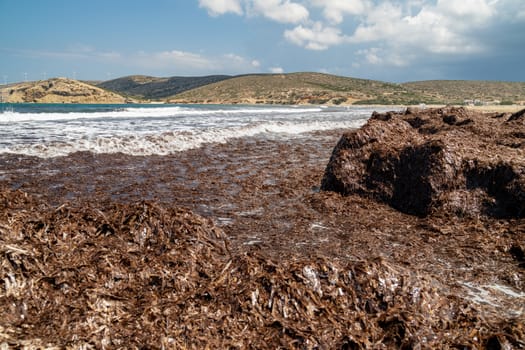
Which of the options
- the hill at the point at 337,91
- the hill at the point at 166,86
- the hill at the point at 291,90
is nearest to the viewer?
the hill at the point at 337,91

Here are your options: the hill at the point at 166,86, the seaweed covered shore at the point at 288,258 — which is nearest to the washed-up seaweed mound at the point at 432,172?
the seaweed covered shore at the point at 288,258

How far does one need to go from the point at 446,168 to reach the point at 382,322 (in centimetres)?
422

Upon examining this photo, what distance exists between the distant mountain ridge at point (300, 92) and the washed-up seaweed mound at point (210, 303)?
93.6 meters

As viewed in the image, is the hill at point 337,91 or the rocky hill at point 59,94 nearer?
the hill at point 337,91

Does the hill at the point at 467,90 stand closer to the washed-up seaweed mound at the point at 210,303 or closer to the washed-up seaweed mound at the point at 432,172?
the washed-up seaweed mound at the point at 432,172

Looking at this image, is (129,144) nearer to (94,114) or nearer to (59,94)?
(94,114)

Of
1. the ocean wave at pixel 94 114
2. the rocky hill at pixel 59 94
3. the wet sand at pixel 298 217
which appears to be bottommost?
the wet sand at pixel 298 217

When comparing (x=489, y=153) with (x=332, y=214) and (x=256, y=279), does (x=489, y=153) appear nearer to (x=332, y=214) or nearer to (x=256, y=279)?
(x=332, y=214)

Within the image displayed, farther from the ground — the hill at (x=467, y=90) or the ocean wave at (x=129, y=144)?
the hill at (x=467, y=90)

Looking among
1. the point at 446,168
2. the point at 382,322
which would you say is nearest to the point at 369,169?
the point at 446,168

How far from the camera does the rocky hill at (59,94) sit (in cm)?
10644

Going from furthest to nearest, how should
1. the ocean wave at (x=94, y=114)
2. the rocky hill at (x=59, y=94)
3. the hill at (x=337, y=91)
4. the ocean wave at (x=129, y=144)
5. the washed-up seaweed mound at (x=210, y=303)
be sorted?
the rocky hill at (x=59, y=94) → the hill at (x=337, y=91) → the ocean wave at (x=94, y=114) → the ocean wave at (x=129, y=144) → the washed-up seaweed mound at (x=210, y=303)

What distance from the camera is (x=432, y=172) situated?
20.6 ft

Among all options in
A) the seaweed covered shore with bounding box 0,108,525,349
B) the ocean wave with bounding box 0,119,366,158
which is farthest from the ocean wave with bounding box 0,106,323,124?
the seaweed covered shore with bounding box 0,108,525,349
